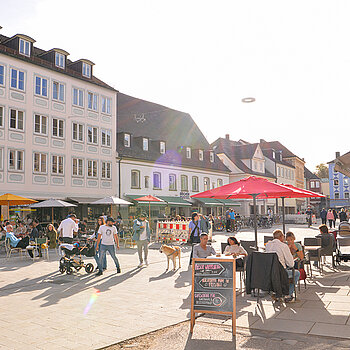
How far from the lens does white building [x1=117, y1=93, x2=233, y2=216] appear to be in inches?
1400

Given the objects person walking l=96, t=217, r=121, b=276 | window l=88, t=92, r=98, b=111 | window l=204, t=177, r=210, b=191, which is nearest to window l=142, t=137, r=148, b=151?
window l=88, t=92, r=98, b=111

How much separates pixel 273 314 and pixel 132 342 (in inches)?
106

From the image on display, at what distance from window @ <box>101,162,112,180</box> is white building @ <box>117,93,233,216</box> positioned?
1009 millimetres

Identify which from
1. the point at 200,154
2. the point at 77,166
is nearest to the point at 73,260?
the point at 77,166

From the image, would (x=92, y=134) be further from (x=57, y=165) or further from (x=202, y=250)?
(x=202, y=250)

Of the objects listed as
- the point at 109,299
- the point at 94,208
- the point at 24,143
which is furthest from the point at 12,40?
the point at 109,299

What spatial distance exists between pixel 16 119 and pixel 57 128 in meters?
3.34

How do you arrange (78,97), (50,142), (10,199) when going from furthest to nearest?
(78,97) < (50,142) < (10,199)

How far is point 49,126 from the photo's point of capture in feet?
96.5

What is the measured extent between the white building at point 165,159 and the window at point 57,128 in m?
5.76

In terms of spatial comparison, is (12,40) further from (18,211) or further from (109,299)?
(109,299)

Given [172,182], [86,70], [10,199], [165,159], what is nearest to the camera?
[10,199]

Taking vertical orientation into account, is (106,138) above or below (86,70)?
below

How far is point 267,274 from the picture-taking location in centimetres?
762
